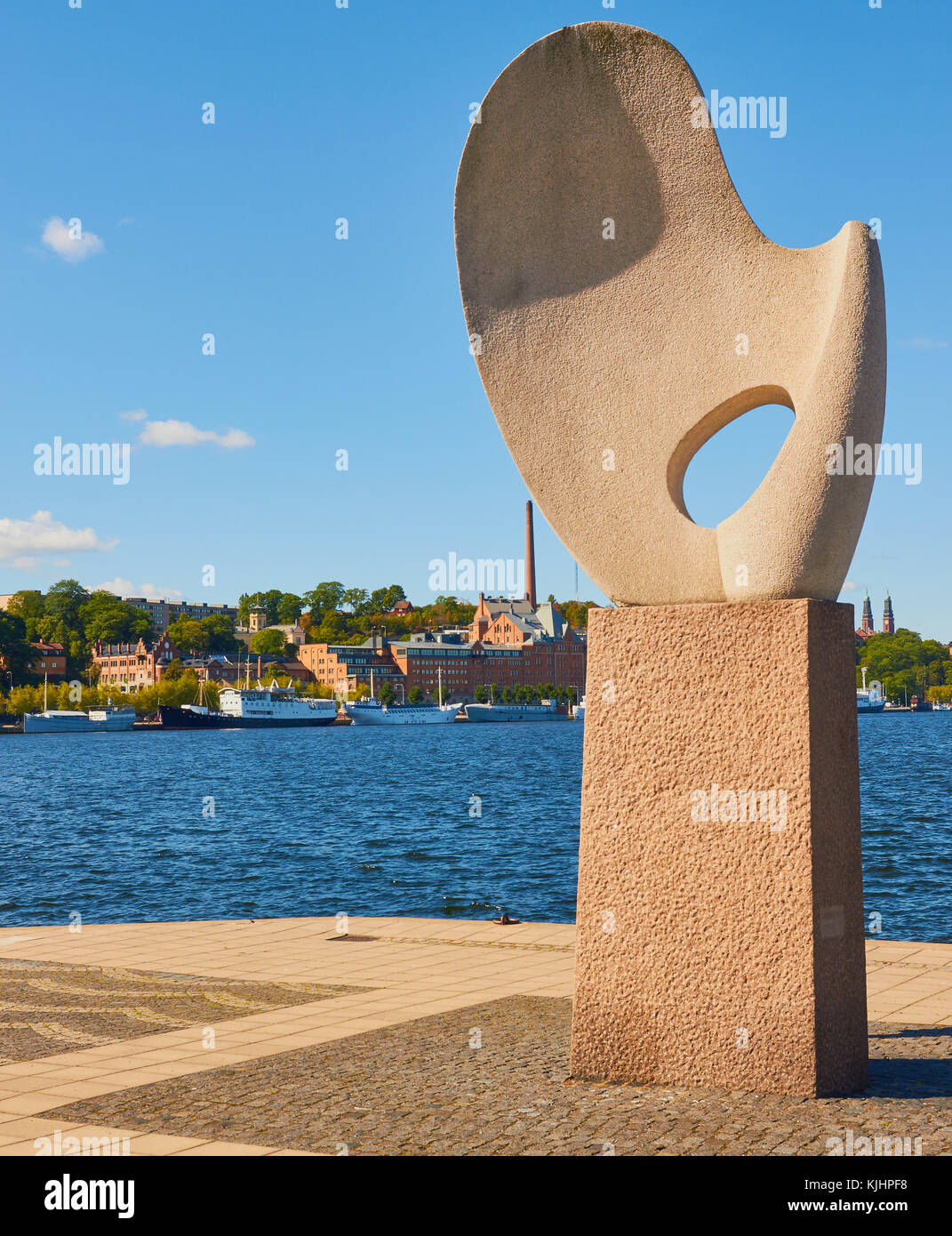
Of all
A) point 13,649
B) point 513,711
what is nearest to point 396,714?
point 513,711

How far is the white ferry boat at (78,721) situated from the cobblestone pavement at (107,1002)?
373 ft

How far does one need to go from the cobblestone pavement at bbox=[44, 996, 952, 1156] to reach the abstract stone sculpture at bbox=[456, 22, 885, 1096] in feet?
0.89

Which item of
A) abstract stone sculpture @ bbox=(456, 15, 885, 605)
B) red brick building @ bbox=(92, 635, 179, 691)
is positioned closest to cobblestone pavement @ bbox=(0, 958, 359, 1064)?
abstract stone sculpture @ bbox=(456, 15, 885, 605)

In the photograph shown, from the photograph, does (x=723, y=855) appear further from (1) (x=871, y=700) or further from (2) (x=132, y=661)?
(2) (x=132, y=661)

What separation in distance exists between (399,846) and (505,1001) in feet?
62.6

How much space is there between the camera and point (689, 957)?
5.73 metres

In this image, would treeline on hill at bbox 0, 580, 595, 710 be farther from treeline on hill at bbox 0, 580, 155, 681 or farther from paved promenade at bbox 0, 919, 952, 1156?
paved promenade at bbox 0, 919, 952, 1156

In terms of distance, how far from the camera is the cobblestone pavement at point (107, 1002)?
718 cm

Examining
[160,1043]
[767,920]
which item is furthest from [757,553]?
[160,1043]

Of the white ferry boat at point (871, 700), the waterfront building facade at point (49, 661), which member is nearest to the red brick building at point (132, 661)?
the waterfront building facade at point (49, 661)

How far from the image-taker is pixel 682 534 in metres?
6.14

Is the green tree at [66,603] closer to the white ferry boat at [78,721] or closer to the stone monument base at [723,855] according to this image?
the white ferry boat at [78,721]

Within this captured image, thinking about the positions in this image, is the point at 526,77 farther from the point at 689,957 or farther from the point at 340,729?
the point at 340,729

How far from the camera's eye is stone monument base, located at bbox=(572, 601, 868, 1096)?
5.49 m
